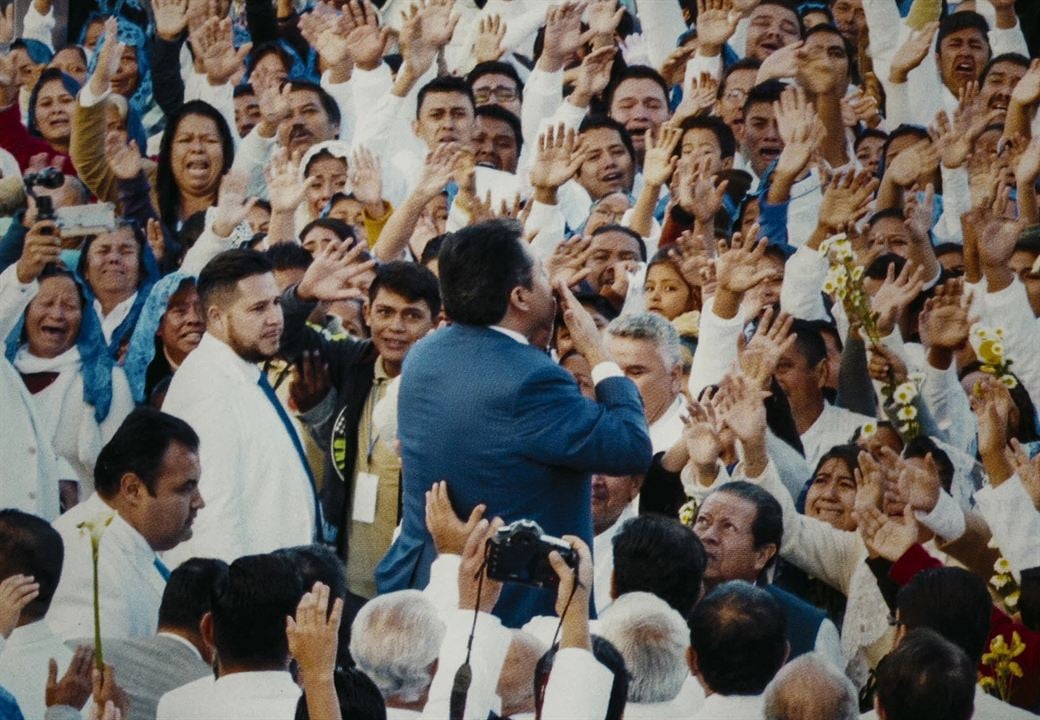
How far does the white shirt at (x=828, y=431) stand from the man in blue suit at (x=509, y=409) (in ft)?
6.68

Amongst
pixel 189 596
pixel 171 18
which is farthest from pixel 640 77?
pixel 189 596

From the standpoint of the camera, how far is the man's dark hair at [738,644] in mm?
3861

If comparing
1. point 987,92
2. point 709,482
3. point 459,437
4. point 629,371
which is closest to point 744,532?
point 709,482

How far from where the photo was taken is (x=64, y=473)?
6.01 m

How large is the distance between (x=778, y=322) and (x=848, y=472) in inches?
18.5

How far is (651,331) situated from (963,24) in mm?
4161

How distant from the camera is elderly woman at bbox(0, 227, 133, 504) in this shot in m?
6.01

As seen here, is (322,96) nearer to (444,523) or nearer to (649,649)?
(444,523)

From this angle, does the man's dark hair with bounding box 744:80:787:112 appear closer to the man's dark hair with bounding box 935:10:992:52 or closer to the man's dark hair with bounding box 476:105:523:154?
the man's dark hair with bounding box 476:105:523:154

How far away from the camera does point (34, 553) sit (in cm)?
431

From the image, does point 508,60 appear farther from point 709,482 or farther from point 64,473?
point 709,482

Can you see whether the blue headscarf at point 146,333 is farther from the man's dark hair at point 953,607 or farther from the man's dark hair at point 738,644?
the man's dark hair at point 953,607

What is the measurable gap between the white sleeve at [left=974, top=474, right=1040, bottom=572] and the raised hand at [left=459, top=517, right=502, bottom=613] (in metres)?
1.98

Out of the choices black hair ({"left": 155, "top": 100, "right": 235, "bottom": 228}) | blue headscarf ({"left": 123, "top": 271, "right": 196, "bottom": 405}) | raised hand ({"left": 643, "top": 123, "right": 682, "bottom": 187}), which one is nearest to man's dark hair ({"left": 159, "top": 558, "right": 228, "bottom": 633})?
blue headscarf ({"left": 123, "top": 271, "right": 196, "bottom": 405})
